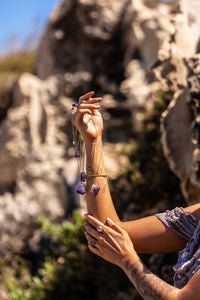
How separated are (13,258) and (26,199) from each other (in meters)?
0.85

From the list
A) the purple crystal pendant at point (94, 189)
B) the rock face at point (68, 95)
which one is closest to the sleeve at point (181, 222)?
the purple crystal pendant at point (94, 189)

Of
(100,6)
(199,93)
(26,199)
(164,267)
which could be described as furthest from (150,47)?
(164,267)

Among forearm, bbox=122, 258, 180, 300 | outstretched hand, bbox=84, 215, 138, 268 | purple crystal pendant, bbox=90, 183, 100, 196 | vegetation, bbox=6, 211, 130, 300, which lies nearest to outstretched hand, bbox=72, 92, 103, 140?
purple crystal pendant, bbox=90, 183, 100, 196

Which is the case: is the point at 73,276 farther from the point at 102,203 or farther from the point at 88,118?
the point at 88,118

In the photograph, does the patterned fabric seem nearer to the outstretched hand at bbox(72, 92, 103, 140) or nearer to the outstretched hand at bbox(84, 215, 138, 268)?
the outstretched hand at bbox(84, 215, 138, 268)

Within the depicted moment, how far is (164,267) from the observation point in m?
2.75

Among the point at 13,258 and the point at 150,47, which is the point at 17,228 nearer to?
the point at 13,258

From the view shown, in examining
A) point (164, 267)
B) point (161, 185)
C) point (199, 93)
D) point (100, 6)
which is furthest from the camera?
point (100, 6)

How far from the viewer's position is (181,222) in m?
1.82

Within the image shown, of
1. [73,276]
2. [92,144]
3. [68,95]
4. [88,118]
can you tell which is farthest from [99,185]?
[68,95]

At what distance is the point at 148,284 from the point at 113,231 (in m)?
0.34

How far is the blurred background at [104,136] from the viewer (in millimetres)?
3086

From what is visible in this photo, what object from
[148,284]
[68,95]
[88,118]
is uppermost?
[68,95]

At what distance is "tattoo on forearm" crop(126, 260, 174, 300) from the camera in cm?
147
